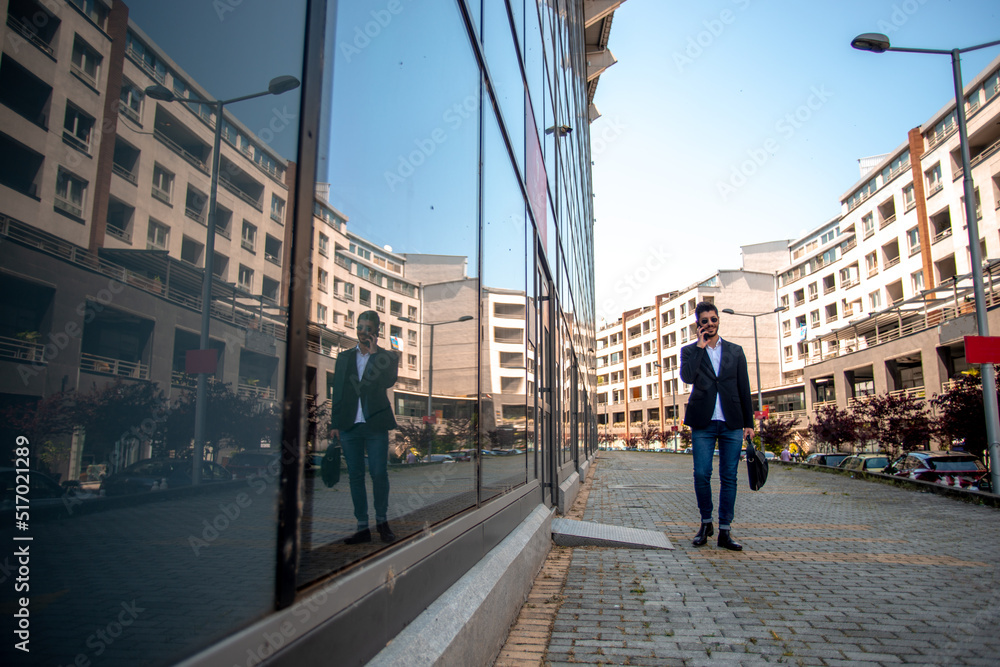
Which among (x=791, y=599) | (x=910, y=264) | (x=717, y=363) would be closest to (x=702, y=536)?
(x=717, y=363)

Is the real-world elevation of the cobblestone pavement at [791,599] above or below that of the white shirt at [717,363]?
below

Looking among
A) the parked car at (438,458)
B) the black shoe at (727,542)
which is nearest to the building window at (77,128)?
the parked car at (438,458)

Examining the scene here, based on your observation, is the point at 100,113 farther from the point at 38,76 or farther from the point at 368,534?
the point at 368,534

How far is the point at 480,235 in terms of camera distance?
4086 mm

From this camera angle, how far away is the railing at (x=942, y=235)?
36.6 m

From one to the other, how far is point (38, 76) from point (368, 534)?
1459 mm

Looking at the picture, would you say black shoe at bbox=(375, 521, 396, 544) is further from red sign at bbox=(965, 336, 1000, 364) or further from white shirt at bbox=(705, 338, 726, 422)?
red sign at bbox=(965, 336, 1000, 364)

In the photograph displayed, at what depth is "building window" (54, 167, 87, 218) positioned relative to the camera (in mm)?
950

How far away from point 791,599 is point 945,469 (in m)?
15.6

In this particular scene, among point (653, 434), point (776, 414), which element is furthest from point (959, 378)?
point (653, 434)

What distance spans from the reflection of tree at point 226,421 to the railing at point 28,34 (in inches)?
21.7

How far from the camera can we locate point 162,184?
3.75 feet

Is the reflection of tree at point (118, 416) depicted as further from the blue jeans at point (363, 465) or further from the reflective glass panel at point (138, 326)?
the blue jeans at point (363, 465)

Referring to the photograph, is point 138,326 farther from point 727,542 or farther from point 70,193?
point 727,542
